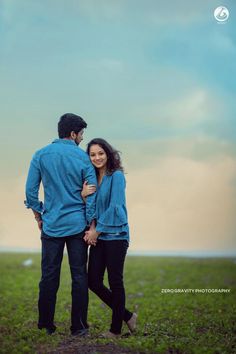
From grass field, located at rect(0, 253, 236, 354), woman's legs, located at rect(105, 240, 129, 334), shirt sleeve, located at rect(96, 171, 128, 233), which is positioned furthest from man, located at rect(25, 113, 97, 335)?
grass field, located at rect(0, 253, 236, 354)

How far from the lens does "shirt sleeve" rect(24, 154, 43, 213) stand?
7.92 m

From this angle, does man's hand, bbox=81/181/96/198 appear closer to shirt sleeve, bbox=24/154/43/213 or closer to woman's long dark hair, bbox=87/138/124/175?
woman's long dark hair, bbox=87/138/124/175

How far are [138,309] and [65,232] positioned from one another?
19.7ft

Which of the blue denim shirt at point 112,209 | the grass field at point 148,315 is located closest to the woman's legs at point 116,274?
the blue denim shirt at point 112,209

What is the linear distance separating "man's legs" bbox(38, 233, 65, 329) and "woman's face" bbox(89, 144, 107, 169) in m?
1.17

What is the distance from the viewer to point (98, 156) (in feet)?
25.5

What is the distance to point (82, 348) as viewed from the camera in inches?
277

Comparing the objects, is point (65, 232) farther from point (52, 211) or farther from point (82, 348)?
point (82, 348)

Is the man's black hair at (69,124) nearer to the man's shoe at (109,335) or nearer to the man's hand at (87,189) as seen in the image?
the man's hand at (87,189)

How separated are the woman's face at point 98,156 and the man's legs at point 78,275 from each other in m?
1.01

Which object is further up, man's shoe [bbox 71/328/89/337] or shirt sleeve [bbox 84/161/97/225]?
shirt sleeve [bbox 84/161/97/225]

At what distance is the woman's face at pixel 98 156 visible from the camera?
7762mm

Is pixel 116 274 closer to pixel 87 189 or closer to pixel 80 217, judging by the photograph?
pixel 80 217

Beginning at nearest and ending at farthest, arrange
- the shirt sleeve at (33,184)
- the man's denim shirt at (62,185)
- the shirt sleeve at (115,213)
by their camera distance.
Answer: the shirt sleeve at (115,213) < the man's denim shirt at (62,185) < the shirt sleeve at (33,184)
